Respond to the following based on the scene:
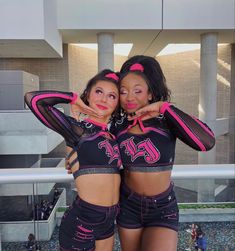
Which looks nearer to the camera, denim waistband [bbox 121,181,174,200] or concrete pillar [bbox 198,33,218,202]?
denim waistband [bbox 121,181,174,200]

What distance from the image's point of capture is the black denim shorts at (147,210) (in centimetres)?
151

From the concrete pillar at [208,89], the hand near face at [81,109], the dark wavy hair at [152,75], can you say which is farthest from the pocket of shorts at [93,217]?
the concrete pillar at [208,89]

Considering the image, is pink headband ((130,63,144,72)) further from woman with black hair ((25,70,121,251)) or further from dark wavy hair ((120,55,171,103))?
woman with black hair ((25,70,121,251))

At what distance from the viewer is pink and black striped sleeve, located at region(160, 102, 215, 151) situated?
1.50 m

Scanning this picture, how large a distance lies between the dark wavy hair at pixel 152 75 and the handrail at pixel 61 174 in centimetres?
43

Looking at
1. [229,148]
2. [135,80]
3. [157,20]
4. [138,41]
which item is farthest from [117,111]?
[229,148]

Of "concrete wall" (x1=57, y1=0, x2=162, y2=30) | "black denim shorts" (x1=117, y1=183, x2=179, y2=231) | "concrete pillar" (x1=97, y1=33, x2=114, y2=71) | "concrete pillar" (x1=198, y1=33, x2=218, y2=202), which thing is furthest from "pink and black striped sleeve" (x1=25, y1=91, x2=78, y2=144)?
"concrete pillar" (x1=198, y1=33, x2=218, y2=202)

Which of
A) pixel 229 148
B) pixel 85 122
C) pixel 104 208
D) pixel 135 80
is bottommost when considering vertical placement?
pixel 229 148

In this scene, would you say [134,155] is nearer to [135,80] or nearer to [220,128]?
[135,80]

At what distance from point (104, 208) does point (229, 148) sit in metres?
16.9

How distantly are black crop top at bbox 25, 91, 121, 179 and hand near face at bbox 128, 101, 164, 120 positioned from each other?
0.19 m

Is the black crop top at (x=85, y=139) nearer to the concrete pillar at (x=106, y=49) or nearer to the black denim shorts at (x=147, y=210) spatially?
the black denim shorts at (x=147, y=210)

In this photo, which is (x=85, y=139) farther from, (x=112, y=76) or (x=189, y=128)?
(x=189, y=128)

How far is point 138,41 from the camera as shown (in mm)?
13984
